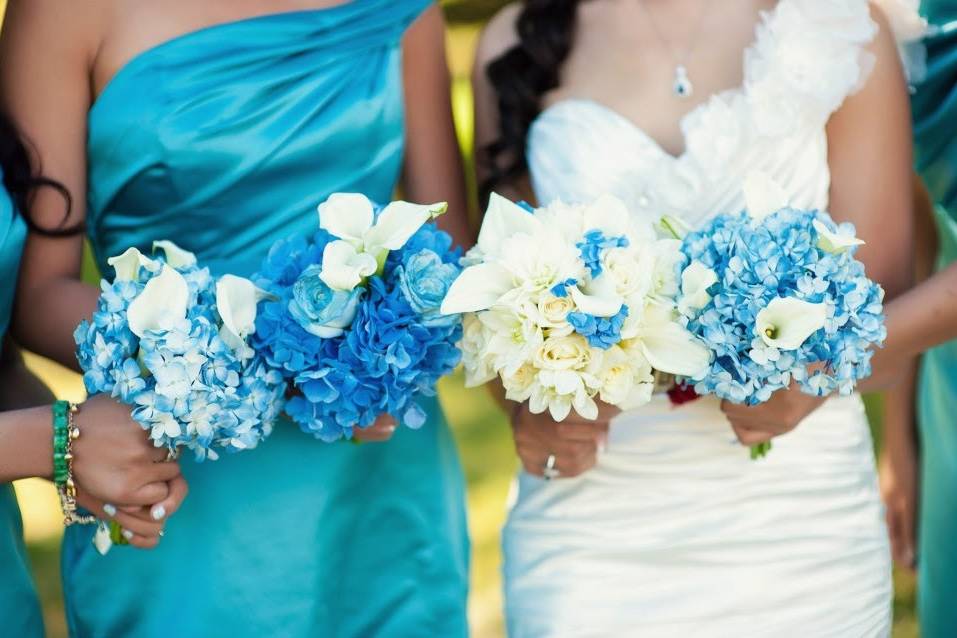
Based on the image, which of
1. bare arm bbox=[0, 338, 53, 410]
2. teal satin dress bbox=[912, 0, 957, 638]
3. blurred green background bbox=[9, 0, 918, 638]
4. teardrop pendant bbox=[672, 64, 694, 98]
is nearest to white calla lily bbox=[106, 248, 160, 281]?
bare arm bbox=[0, 338, 53, 410]

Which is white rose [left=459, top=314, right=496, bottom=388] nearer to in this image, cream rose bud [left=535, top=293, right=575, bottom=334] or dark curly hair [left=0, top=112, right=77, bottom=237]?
cream rose bud [left=535, top=293, right=575, bottom=334]

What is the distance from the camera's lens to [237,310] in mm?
2373

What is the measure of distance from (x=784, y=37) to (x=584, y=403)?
3.90ft

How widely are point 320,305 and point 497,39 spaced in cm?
129

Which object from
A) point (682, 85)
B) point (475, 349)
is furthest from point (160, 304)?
point (682, 85)

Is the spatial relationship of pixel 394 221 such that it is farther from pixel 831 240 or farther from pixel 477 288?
pixel 831 240

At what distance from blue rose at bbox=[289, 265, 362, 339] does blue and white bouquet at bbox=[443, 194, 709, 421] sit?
0.63 ft

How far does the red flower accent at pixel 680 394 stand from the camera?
2.83m

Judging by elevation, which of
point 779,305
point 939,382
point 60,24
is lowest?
point 939,382

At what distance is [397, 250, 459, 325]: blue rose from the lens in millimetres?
2309

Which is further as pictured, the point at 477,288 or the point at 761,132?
the point at 761,132

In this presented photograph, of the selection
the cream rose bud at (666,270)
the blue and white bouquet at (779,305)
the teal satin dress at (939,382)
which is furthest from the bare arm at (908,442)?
the cream rose bud at (666,270)

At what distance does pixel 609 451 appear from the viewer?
315 centimetres

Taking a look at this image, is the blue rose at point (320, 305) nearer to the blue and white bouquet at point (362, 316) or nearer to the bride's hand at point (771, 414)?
the blue and white bouquet at point (362, 316)
